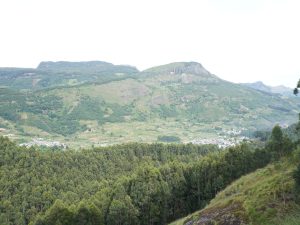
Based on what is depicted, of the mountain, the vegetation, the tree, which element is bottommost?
the vegetation

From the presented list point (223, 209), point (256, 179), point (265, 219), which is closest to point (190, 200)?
point (256, 179)

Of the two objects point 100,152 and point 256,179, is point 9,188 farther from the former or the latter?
point 256,179

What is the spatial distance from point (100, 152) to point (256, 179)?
11529 centimetres

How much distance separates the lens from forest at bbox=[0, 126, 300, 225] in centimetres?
9676

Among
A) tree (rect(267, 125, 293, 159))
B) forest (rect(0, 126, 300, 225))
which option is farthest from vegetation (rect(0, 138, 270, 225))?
tree (rect(267, 125, 293, 159))

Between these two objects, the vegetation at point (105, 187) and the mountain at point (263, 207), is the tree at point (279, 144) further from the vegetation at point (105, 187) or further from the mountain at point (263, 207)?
the mountain at point (263, 207)

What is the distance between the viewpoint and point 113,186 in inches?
4835

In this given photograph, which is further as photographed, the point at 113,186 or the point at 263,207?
the point at 113,186

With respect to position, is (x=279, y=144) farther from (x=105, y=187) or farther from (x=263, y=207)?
(x=105, y=187)

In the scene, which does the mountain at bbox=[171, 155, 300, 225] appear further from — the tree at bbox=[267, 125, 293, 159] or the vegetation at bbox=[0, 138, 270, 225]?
the vegetation at bbox=[0, 138, 270, 225]

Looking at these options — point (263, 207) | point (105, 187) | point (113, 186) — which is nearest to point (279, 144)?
point (263, 207)

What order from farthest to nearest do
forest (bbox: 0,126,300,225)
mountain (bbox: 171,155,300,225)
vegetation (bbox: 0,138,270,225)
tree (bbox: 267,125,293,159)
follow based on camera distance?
vegetation (bbox: 0,138,270,225)
forest (bbox: 0,126,300,225)
tree (bbox: 267,125,293,159)
mountain (bbox: 171,155,300,225)

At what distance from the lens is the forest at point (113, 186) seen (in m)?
96.8

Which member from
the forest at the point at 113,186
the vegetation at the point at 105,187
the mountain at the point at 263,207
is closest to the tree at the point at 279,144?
the forest at the point at 113,186
